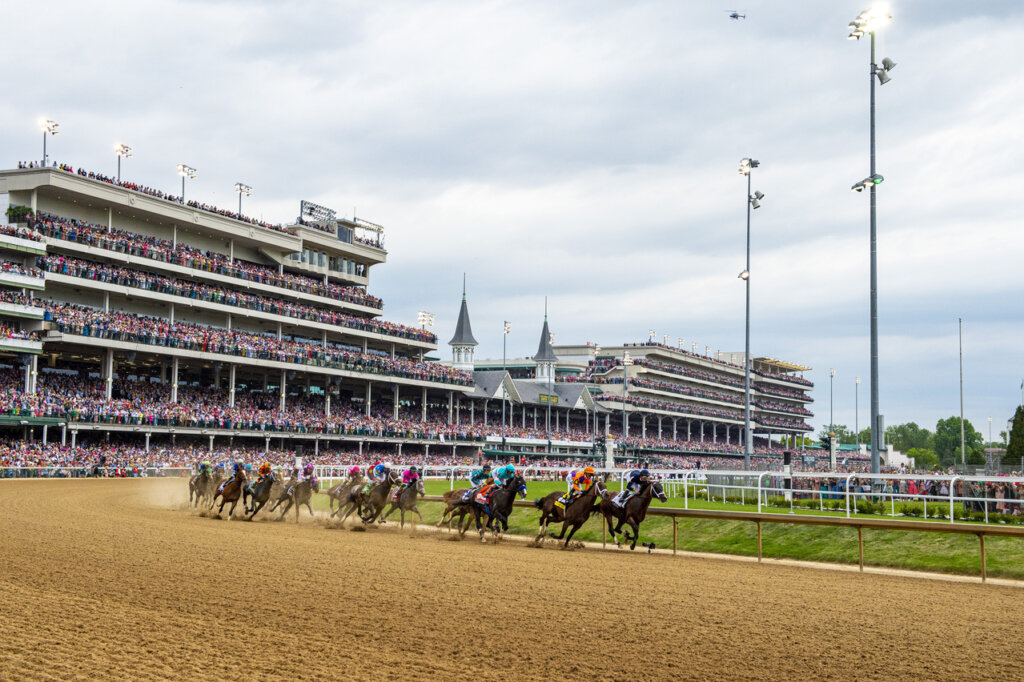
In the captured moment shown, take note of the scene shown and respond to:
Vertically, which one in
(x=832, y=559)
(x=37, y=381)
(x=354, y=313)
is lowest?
(x=832, y=559)

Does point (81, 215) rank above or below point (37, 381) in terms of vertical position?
above

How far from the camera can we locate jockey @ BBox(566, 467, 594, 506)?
624 inches

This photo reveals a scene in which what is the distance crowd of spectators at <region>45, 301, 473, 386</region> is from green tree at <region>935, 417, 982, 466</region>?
119123 millimetres

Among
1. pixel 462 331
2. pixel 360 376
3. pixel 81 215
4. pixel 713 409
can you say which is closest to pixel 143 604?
pixel 81 215

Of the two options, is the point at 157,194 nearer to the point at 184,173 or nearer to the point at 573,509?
the point at 184,173

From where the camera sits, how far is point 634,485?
1548 centimetres

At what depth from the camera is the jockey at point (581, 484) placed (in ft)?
52.0

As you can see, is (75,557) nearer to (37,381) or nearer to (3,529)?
(3,529)

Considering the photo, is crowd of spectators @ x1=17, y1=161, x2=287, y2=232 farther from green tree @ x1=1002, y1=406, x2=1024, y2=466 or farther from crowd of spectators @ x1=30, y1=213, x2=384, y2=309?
green tree @ x1=1002, y1=406, x2=1024, y2=466

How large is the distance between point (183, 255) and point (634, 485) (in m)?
37.4

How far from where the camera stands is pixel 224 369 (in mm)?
49156

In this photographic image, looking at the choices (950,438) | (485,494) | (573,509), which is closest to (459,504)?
(485,494)

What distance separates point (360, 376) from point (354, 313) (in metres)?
7.94

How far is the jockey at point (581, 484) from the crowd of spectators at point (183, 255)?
33.8 meters
